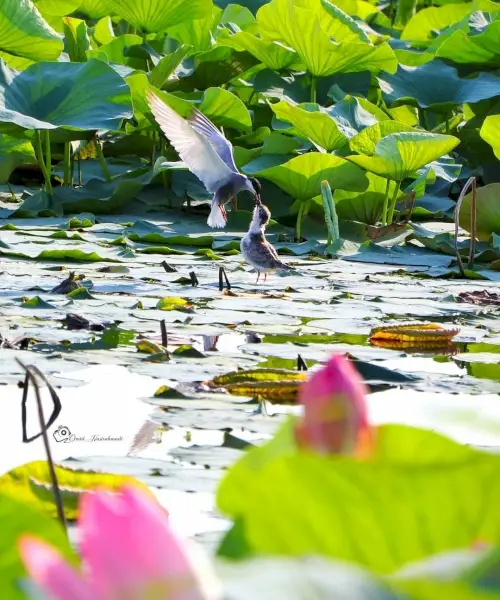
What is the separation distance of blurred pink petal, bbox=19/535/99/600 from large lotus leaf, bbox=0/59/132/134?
430 cm

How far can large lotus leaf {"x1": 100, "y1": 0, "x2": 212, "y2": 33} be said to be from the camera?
5.23 metres

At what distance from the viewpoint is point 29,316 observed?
240 cm

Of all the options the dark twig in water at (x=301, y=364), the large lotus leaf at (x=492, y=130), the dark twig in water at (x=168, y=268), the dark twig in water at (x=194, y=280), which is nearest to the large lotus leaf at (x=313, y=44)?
the large lotus leaf at (x=492, y=130)

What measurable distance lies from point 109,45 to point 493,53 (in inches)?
74.3

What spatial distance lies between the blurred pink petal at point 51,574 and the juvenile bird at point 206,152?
384cm

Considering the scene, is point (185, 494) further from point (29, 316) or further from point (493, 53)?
point (493, 53)

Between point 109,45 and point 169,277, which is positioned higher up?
point 109,45

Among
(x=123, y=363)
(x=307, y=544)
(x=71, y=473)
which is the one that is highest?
(x=307, y=544)

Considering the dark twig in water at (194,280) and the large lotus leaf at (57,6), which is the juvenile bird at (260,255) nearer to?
the dark twig in water at (194,280)

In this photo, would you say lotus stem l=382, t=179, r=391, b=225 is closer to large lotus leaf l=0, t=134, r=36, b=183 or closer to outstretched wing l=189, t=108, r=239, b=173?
outstretched wing l=189, t=108, r=239, b=173

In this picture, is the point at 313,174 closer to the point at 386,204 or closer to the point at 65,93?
the point at 386,204

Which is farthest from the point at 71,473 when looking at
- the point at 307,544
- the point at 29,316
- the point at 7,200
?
the point at 7,200

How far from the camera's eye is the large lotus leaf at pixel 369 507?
30cm

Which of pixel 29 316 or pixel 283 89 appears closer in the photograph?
pixel 29 316
